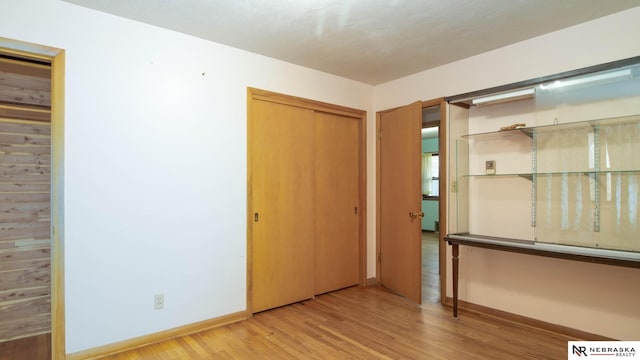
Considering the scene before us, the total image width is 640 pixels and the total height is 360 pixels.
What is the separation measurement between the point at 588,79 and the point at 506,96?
58 centimetres

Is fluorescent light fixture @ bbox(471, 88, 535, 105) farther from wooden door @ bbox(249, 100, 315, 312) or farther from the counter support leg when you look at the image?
wooden door @ bbox(249, 100, 315, 312)

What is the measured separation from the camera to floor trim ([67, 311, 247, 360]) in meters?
2.42

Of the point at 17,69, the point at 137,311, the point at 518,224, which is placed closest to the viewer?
the point at 137,311

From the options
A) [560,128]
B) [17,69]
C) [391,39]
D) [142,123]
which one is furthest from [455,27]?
[17,69]

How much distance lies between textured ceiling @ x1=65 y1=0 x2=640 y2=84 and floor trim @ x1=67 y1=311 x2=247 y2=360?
251cm

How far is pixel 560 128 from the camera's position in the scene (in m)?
2.75

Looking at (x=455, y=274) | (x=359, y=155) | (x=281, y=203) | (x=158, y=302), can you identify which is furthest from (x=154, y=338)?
(x=359, y=155)

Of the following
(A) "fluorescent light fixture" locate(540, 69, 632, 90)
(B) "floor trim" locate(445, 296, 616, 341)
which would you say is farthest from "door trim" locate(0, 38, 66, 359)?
(A) "fluorescent light fixture" locate(540, 69, 632, 90)

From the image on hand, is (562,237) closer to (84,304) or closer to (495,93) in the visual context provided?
(495,93)

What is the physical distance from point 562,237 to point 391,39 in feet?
7.10

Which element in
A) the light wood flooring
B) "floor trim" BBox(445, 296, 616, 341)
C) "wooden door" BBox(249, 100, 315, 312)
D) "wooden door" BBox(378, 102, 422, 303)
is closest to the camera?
"floor trim" BBox(445, 296, 616, 341)

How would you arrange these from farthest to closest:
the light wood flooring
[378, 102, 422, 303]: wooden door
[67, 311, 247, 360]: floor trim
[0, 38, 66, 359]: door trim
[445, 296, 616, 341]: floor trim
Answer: the light wood flooring → [378, 102, 422, 303]: wooden door → [445, 296, 616, 341]: floor trim → [67, 311, 247, 360]: floor trim → [0, 38, 66, 359]: door trim

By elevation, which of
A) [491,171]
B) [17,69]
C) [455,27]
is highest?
[455,27]

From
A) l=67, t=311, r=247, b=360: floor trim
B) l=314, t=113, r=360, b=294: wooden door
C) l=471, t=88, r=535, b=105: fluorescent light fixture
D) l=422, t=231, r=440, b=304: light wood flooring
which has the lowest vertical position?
l=422, t=231, r=440, b=304: light wood flooring
